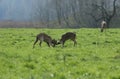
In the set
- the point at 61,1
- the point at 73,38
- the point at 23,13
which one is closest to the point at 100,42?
the point at 73,38

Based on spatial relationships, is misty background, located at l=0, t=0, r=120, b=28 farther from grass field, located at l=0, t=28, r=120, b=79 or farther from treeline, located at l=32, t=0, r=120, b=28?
Result: grass field, located at l=0, t=28, r=120, b=79

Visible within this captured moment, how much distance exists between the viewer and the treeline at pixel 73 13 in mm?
69062

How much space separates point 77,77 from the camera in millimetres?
10875

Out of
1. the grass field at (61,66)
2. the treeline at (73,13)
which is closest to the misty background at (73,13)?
the treeline at (73,13)

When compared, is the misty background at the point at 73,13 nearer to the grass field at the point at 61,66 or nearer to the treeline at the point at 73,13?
the treeline at the point at 73,13

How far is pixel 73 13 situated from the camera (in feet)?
273

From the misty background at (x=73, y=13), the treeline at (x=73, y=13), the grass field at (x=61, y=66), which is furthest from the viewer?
the treeline at (x=73, y=13)

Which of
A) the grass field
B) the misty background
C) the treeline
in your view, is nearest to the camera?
the grass field

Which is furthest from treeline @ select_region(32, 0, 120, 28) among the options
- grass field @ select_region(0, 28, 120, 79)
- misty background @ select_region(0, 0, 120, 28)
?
grass field @ select_region(0, 28, 120, 79)

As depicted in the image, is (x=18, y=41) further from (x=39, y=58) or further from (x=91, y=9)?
(x=91, y=9)

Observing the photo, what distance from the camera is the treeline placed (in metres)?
69.1

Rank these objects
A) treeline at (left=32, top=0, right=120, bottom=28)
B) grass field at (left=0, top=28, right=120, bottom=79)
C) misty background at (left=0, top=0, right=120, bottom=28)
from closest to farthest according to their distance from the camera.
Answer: grass field at (left=0, top=28, right=120, bottom=79) < misty background at (left=0, top=0, right=120, bottom=28) < treeline at (left=32, top=0, right=120, bottom=28)

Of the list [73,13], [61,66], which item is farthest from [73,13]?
[61,66]

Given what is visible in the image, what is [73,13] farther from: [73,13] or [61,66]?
[61,66]
